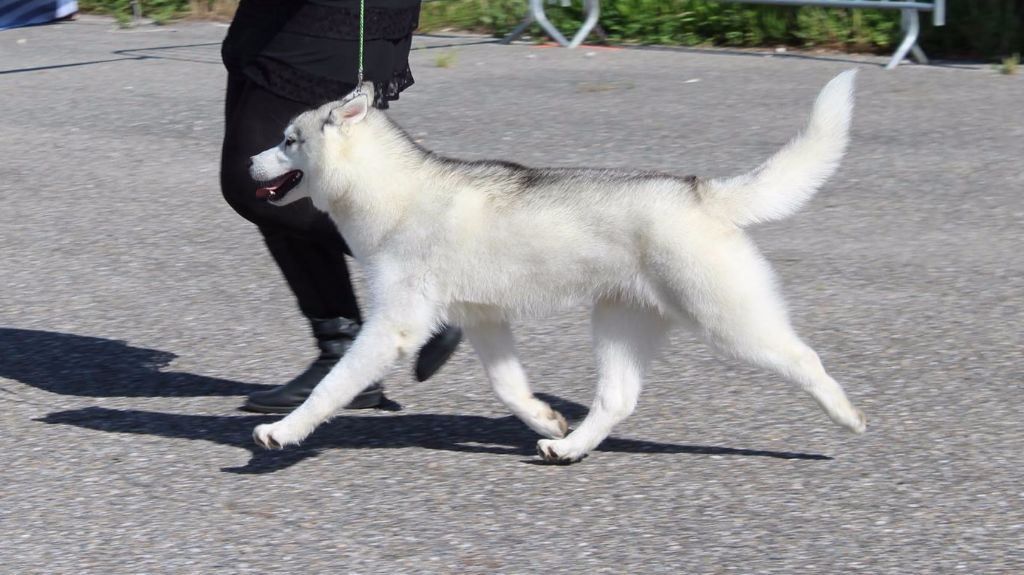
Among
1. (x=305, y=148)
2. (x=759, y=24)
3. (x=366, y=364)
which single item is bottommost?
(x=759, y=24)

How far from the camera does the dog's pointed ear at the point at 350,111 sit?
3898 mm

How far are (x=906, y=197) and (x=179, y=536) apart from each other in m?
4.37

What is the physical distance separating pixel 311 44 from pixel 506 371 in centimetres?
105

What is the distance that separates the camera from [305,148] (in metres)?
3.97

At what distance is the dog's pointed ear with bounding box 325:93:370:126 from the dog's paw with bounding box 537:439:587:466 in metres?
1.00

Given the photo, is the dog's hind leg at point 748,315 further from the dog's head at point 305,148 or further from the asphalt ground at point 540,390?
the dog's head at point 305,148

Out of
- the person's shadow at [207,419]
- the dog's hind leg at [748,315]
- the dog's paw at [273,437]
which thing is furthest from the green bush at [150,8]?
the dog's hind leg at [748,315]

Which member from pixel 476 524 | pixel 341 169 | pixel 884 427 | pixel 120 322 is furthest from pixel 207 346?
pixel 884 427

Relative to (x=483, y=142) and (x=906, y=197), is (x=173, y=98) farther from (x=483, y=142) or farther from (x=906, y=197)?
(x=906, y=197)

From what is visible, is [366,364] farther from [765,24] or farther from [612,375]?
[765,24]

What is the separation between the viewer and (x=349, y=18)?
413 centimetres

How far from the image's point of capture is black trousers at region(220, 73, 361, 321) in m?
4.21

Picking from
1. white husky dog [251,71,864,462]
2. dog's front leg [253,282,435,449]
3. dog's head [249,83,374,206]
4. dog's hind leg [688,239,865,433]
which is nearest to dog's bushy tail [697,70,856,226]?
white husky dog [251,71,864,462]

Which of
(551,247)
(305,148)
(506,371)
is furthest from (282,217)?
(551,247)
